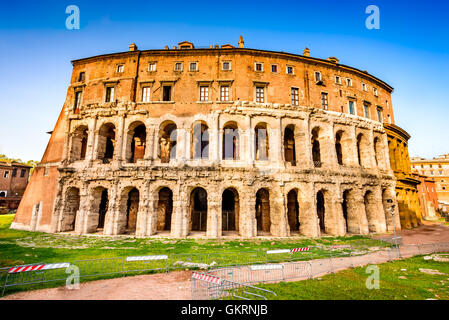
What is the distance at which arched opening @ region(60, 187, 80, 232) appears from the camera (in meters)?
20.0

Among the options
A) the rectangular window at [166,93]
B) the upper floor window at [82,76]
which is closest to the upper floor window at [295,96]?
the rectangular window at [166,93]

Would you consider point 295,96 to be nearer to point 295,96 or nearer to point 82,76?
point 295,96

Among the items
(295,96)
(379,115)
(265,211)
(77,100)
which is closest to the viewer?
(265,211)

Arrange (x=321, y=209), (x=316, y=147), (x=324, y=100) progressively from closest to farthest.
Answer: (x=324, y=100) < (x=321, y=209) < (x=316, y=147)

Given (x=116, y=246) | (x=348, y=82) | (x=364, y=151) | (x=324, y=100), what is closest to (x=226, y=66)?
(x=324, y=100)

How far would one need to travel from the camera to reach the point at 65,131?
72.3ft

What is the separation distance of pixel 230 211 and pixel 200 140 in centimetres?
779

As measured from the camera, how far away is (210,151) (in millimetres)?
19062

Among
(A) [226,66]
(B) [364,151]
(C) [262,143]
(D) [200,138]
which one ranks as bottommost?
(B) [364,151]

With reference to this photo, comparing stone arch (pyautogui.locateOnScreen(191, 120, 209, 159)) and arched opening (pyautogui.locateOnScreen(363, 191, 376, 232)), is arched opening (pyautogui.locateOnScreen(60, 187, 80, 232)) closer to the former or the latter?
stone arch (pyautogui.locateOnScreen(191, 120, 209, 159))

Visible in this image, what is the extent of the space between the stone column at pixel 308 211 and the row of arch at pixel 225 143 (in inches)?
Answer: 118

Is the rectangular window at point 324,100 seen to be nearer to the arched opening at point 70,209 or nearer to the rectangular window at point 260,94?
the rectangular window at point 260,94

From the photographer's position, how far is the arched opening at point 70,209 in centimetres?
2005

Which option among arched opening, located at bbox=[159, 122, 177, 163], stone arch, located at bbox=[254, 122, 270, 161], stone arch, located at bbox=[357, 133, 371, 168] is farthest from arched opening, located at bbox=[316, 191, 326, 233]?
arched opening, located at bbox=[159, 122, 177, 163]
